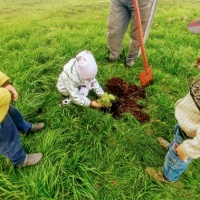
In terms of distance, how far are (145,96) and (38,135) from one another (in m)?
1.56

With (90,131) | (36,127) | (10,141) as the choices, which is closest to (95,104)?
(90,131)

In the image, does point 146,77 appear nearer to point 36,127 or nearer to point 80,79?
point 80,79

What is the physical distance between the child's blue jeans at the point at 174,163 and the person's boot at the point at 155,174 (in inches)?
2.5

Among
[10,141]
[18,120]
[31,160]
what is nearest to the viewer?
[10,141]

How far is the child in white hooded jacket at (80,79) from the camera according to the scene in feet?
8.57

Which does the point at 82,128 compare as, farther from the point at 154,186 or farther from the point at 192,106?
the point at 192,106

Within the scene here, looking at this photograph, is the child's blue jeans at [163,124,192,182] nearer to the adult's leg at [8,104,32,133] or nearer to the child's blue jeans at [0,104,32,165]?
the child's blue jeans at [0,104,32,165]

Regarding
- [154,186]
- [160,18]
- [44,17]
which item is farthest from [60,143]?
[44,17]

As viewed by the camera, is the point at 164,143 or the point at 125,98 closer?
the point at 164,143

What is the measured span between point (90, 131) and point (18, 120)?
789 mm

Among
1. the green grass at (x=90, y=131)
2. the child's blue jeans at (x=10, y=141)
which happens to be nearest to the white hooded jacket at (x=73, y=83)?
the green grass at (x=90, y=131)

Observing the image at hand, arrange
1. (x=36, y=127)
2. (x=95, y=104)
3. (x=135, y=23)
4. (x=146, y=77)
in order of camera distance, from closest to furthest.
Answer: (x=36, y=127)
(x=95, y=104)
(x=146, y=77)
(x=135, y=23)

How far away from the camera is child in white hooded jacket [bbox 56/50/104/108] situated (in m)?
2.61

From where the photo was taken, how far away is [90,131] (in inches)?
112
